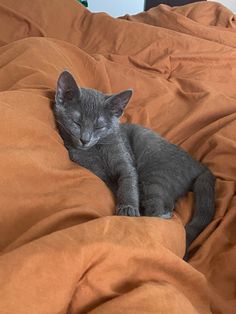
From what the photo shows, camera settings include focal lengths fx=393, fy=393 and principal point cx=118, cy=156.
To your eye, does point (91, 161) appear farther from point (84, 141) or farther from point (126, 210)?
point (126, 210)

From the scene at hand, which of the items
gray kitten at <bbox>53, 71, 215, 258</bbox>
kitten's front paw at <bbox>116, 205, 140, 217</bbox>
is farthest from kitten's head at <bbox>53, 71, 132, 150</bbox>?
kitten's front paw at <bbox>116, 205, 140, 217</bbox>

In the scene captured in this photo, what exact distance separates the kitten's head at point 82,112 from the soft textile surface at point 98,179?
5 centimetres

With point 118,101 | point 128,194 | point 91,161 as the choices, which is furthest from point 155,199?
point 118,101

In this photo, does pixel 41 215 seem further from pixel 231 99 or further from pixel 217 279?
pixel 231 99

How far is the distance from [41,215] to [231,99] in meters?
1.11

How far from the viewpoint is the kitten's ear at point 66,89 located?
4.04 ft

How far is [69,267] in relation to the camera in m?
0.68

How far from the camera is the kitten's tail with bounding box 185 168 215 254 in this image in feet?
3.78

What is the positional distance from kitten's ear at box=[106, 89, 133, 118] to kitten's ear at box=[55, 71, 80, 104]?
0.12 metres

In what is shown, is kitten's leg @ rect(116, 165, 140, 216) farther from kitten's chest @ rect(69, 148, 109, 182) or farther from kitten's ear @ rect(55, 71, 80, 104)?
kitten's ear @ rect(55, 71, 80, 104)

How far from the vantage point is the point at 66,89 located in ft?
4.16

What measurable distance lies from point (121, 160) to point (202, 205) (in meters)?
0.30

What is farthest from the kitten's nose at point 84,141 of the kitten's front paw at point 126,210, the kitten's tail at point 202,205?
the kitten's tail at point 202,205

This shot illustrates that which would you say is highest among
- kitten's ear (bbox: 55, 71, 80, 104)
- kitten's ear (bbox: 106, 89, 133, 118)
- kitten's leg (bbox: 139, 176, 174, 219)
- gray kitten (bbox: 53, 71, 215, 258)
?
kitten's ear (bbox: 55, 71, 80, 104)
